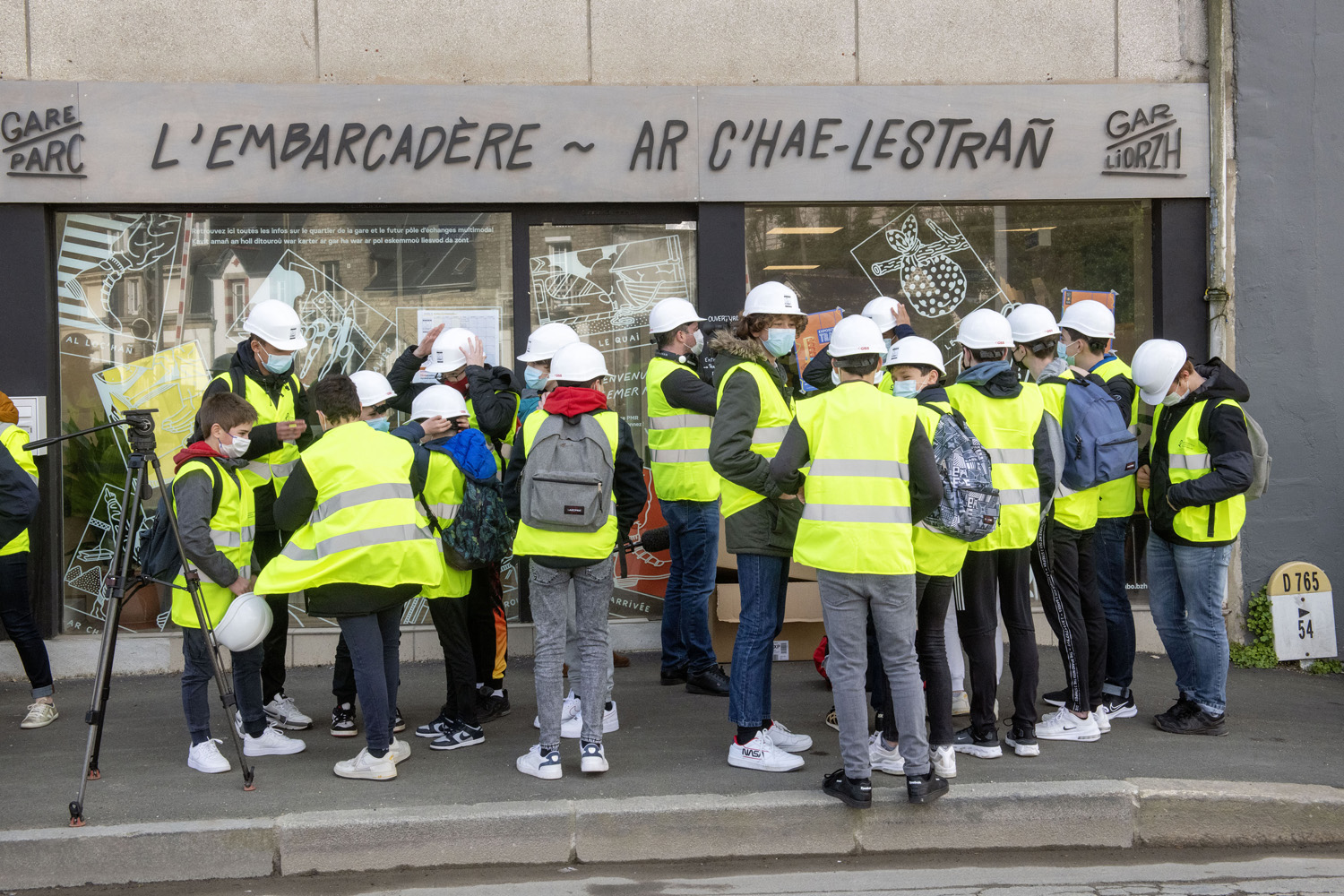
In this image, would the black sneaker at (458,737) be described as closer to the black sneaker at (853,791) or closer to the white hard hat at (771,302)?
the black sneaker at (853,791)

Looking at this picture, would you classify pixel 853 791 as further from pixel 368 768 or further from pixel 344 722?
pixel 344 722

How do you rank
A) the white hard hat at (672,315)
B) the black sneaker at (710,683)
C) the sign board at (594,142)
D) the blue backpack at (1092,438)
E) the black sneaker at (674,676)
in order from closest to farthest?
1. the blue backpack at (1092,438)
2. the white hard hat at (672,315)
3. the black sneaker at (710,683)
4. the black sneaker at (674,676)
5. the sign board at (594,142)

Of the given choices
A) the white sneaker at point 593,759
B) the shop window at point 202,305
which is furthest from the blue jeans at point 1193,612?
the shop window at point 202,305

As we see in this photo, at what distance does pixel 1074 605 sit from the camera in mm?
5703

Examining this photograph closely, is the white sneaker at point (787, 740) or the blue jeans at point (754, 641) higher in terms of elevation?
the blue jeans at point (754, 641)

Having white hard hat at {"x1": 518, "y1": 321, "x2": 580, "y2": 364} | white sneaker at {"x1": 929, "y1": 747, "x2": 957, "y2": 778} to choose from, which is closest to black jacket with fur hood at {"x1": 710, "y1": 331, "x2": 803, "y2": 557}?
white sneaker at {"x1": 929, "y1": 747, "x2": 957, "y2": 778}

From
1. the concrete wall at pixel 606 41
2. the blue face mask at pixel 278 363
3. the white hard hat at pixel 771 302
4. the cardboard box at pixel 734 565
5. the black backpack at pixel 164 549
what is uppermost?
the concrete wall at pixel 606 41

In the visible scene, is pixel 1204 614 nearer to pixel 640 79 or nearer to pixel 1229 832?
pixel 1229 832

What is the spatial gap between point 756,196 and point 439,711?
382 centimetres


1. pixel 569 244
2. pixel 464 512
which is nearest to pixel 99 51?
pixel 569 244

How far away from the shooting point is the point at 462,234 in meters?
7.72

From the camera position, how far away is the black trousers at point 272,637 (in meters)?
5.99

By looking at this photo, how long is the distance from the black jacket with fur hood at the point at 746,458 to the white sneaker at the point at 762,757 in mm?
842

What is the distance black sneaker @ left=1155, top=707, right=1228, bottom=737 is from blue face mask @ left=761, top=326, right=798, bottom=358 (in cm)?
272
